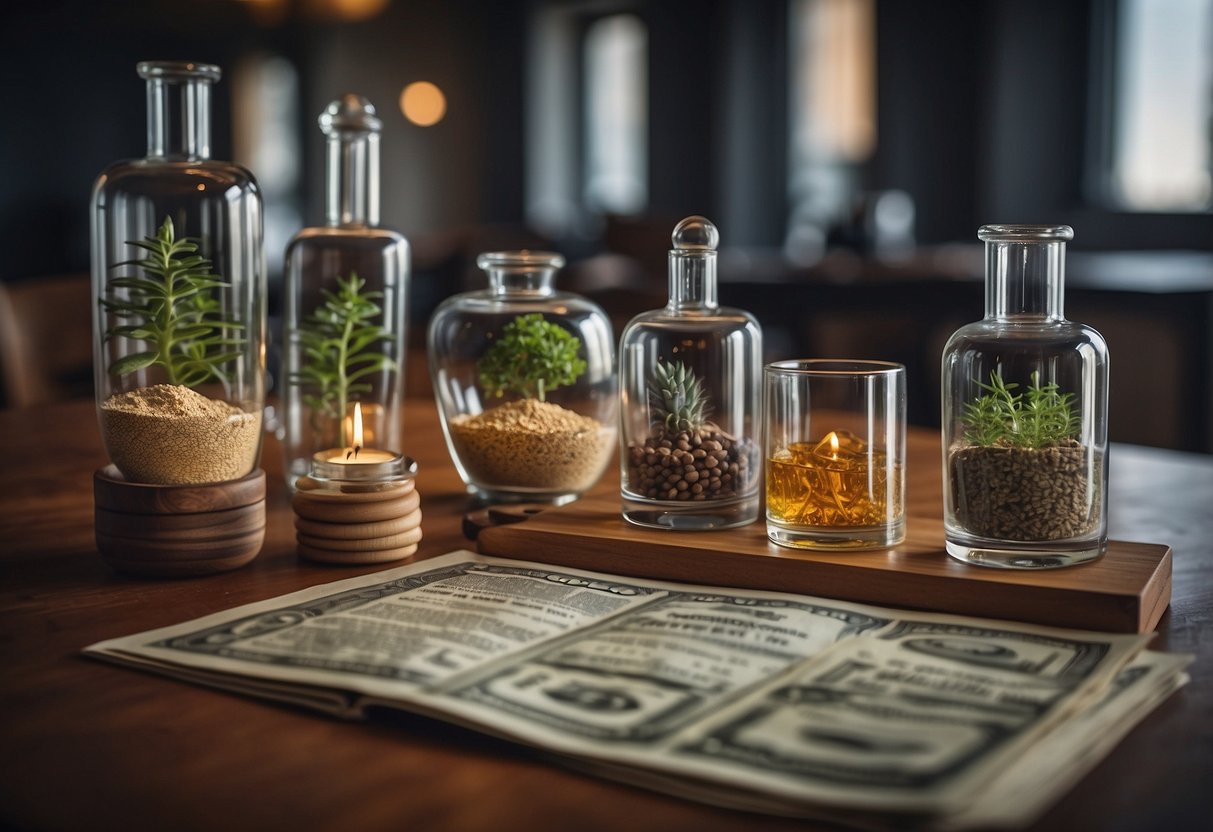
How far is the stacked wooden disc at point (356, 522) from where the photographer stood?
3.05 ft

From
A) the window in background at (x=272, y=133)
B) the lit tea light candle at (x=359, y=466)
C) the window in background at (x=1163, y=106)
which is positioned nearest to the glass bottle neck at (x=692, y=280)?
the lit tea light candle at (x=359, y=466)

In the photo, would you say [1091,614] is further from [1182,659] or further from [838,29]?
[838,29]

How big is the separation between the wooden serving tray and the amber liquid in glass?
1.1 inches

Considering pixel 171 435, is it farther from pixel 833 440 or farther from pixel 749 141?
pixel 749 141

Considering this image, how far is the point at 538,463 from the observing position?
111 cm

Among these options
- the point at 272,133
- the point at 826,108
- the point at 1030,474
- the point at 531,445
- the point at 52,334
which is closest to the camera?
the point at 1030,474

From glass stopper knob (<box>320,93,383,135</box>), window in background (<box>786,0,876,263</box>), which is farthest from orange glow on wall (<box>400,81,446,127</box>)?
glass stopper knob (<box>320,93,383,135</box>)

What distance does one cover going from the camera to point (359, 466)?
94 centimetres

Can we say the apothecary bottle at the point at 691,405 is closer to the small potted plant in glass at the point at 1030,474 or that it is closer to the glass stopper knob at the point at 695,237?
the glass stopper knob at the point at 695,237

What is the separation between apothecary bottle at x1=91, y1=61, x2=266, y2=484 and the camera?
3.00ft

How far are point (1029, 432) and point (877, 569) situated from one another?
13cm

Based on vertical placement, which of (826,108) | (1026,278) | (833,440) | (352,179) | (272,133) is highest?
(272,133)

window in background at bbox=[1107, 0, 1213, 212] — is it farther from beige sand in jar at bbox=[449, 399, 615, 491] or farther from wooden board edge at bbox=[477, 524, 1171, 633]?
wooden board edge at bbox=[477, 524, 1171, 633]

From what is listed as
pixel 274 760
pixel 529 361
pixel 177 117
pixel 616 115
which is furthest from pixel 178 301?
pixel 616 115
